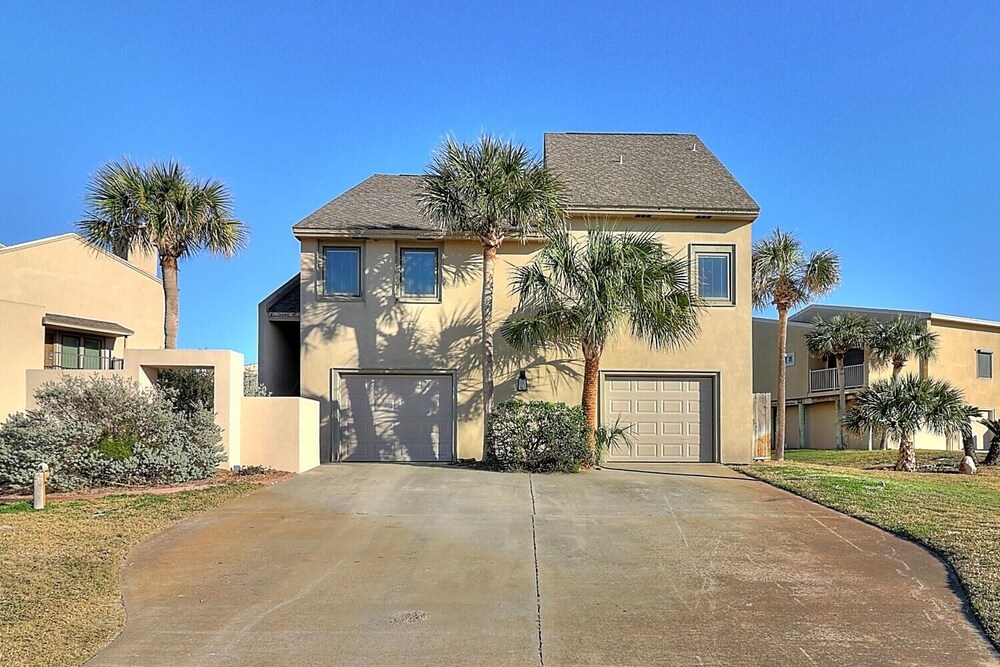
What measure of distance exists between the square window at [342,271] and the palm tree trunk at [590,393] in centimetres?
556

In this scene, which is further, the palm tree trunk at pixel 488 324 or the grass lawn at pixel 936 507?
the palm tree trunk at pixel 488 324

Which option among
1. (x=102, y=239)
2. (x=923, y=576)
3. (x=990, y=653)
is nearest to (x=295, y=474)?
(x=102, y=239)

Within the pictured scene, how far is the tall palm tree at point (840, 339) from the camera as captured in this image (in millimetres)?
31734

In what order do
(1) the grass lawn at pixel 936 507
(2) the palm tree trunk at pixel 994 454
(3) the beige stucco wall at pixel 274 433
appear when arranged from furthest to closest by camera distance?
(2) the palm tree trunk at pixel 994 454 → (3) the beige stucco wall at pixel 274 433 → (1) the grass lawn at pixel 936 507

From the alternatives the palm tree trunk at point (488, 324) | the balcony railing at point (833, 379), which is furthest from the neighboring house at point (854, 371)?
the palm tree trunk at point (488, 324)

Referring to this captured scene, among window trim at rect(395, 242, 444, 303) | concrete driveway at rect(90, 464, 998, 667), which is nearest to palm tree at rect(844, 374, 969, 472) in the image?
concrete driveway at rect(90, 464, 998, 667)

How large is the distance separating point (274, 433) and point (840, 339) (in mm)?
24706

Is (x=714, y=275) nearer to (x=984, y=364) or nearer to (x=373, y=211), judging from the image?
(x=373, y=211)

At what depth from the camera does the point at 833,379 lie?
114ft

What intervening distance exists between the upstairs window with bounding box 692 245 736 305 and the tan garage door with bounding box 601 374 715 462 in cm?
203

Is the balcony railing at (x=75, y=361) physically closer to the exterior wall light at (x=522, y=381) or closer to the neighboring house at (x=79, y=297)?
the neighboring house at (x=79, y=297)

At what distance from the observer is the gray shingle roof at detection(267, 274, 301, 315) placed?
19406mm

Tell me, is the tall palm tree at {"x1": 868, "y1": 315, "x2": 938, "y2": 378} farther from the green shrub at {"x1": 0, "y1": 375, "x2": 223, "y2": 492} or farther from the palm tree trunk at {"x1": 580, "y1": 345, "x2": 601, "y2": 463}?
the green shrub at {"x1": 0, "y1": 375, "x2": 223, "y2": 492}

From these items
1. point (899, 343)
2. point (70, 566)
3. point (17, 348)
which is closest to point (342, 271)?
point (17, 348)
